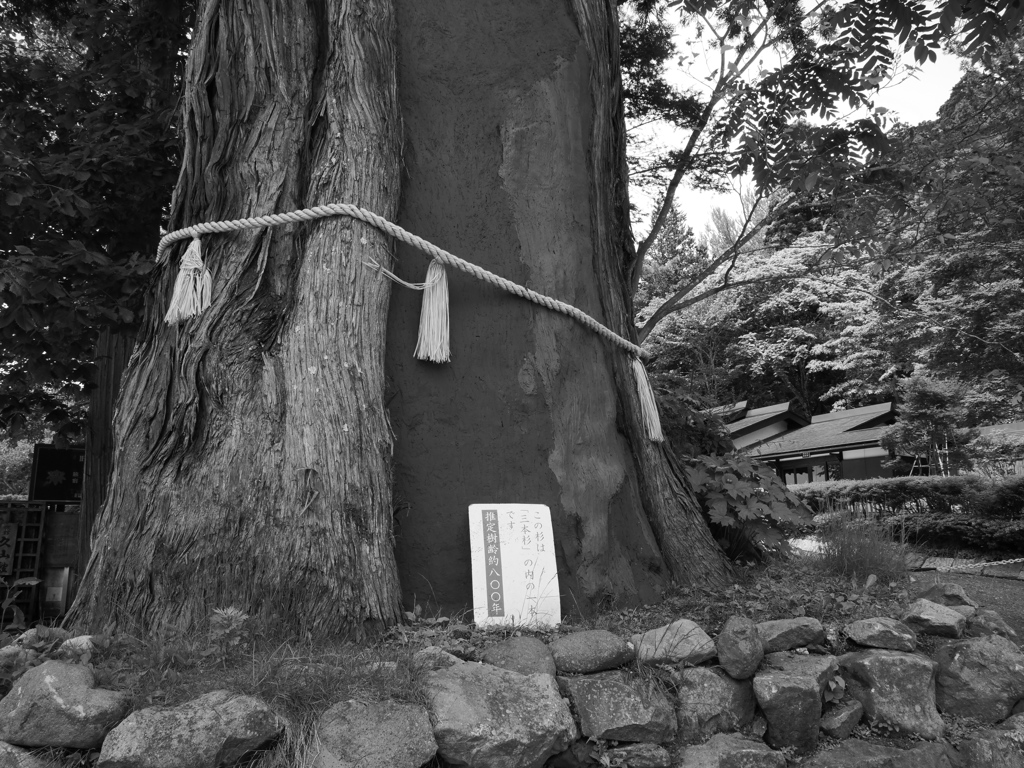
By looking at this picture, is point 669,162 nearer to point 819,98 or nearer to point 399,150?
point 819,98

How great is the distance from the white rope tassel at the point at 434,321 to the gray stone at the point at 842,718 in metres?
1.84

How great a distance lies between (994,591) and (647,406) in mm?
5009

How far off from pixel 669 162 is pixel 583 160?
7.40 metres

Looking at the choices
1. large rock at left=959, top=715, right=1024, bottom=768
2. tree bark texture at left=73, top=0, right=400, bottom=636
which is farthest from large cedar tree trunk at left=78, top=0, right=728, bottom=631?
large rock at left=959, top=715, right=1024, bottom=768

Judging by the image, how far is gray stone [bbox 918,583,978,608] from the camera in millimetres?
3404

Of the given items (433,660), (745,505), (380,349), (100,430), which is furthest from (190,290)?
(100,430)

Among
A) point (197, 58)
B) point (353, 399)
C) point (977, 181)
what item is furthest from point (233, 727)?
point (977, 181)

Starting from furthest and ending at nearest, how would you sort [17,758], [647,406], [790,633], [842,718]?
[647,406], [790,633], [842,718], [17,758]

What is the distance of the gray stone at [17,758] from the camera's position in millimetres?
1821

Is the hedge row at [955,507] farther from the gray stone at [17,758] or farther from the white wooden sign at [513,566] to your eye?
the gray stone at [17,758]

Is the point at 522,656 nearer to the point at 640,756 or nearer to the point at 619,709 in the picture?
the point at 619,709

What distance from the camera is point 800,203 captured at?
1064 centimetres

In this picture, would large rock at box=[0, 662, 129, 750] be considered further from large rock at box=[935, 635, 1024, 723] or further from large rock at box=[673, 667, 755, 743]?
large rock at box=[935, 635, 1024, 723]

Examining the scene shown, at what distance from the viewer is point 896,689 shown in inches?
105
